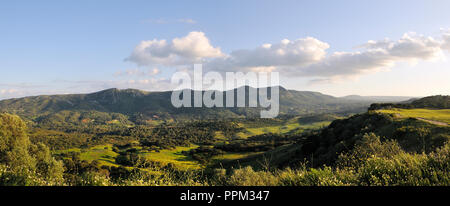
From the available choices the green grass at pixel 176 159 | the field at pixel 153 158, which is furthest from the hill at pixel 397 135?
the field at pixel 153 158

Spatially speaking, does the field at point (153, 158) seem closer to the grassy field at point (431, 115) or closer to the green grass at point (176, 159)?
the green grass at point (176, 159)

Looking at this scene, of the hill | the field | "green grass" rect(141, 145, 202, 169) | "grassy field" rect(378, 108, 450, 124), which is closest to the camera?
the hill

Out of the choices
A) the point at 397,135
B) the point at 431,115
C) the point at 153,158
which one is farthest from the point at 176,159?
the point at 431,115

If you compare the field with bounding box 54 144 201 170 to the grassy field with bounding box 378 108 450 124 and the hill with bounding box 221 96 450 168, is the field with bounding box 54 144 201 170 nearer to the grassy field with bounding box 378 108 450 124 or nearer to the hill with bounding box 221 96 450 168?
the hill with bounding box 221 96 450 168

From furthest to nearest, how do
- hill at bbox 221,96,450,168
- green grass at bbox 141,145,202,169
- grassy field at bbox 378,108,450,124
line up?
green grass at bbox 141,145,202,169 → grassy field at bbox 378,108,450,124 → hill at bbox 221,96,450,168

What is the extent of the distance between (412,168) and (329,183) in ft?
8.29

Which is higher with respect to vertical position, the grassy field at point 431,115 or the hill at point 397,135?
the grassy field at point 431,115

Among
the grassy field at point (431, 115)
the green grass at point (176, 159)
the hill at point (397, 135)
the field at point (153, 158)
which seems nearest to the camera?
the hill at point (397, 135)

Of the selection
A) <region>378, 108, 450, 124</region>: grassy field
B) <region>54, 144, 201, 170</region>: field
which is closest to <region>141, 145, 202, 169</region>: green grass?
<region>54, 144, 201, 170</region>: field

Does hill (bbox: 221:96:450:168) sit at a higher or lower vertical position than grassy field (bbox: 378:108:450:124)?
lower

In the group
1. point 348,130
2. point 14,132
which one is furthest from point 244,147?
point 14,132

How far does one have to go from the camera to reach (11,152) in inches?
1405
